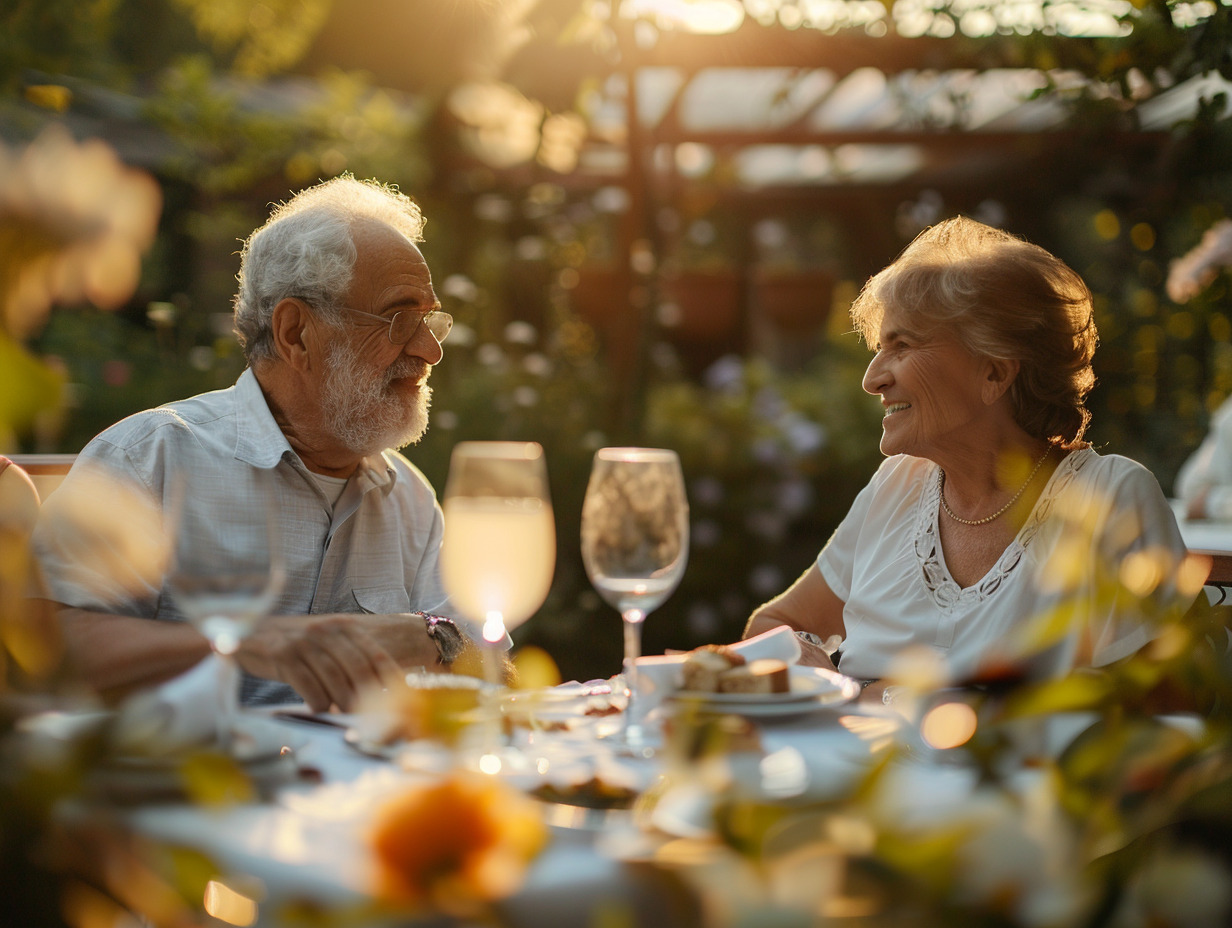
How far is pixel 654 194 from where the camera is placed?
20.3 ft

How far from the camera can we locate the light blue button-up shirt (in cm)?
202

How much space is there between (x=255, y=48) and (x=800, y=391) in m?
3.28

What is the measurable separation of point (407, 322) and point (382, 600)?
0.62m

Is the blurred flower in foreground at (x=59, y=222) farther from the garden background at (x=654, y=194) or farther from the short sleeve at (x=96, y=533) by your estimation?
the garden background at (x=654, y=194)

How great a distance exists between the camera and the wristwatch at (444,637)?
6.02ft

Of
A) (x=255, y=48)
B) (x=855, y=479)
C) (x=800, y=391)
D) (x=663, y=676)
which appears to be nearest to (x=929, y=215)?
(x=800, y=391)

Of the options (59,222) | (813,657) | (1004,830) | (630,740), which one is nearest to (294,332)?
(813,657)

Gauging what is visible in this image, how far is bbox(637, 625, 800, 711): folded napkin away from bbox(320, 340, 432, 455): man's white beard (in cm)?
100

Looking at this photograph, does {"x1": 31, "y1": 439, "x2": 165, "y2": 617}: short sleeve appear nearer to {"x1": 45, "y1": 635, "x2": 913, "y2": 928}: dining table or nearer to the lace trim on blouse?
{"x1": 45, "y1": 635, "x2": 913, "y2": 928}: dining table

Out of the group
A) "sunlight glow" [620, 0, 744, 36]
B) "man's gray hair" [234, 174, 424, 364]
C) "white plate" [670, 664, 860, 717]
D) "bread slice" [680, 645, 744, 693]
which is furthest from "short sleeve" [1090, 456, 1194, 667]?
"sunlight glow" [620, 0, 744, 36]

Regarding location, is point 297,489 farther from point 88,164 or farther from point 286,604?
point 88,164

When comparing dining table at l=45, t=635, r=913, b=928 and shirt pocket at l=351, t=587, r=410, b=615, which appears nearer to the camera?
dining table at l=45, t=635, r=913, b=928

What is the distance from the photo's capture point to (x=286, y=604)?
2.21 meters

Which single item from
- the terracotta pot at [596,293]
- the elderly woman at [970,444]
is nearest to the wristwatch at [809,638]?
the elderly woman at [970,444]
